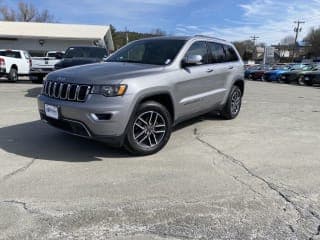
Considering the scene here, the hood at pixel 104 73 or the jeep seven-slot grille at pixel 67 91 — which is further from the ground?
the hood at pixel 104 73

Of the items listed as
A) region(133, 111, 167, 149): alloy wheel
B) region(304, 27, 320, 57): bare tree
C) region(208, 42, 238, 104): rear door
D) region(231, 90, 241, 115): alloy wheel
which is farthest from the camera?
region(304, 27, 320, 57): bare tree

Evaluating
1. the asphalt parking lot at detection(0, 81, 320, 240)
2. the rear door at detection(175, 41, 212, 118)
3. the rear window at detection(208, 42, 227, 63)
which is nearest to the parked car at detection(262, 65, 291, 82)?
the rear window at detection(208, 42, 227, 63)

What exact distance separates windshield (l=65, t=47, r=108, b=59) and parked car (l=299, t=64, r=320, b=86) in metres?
16.9

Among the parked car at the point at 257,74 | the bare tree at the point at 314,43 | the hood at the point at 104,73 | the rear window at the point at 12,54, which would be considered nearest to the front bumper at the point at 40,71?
the rear window at the point at 12,54

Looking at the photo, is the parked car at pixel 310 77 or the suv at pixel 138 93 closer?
the suv at pixel 138 93

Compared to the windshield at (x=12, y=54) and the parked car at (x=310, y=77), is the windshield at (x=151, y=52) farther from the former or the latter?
the parked car at (x=310, y=77)

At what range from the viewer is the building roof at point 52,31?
3819 cm

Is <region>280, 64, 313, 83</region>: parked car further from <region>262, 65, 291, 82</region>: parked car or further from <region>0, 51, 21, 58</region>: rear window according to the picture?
<region>0, 51, 21, 58</region>: rear window

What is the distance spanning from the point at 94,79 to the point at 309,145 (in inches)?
152

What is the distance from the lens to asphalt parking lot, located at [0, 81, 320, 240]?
140 inches

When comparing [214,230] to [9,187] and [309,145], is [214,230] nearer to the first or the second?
[9,187]

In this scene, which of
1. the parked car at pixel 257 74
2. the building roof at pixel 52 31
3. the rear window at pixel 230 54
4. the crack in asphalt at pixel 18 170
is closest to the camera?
the crack in asphalt at pixel 18 170

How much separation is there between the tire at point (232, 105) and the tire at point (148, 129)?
8.68 ft

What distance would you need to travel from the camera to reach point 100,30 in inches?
1629
